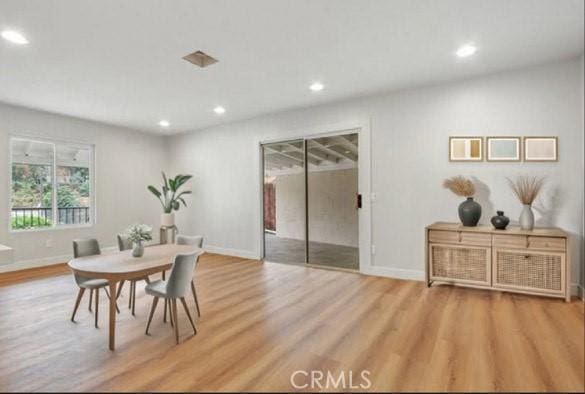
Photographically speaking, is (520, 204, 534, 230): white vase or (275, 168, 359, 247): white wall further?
(275, 168, 359, 247): white wall

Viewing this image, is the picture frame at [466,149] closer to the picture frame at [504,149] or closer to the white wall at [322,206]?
the picture frame at [504,149]

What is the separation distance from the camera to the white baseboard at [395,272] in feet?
13.9

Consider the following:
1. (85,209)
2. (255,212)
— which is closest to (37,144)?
(85,209)

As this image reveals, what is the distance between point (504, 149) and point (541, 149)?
36 centimetres

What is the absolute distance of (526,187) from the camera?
11.9 ft

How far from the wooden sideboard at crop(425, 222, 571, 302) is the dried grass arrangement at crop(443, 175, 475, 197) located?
421 mm

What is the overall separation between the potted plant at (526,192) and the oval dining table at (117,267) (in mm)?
3898

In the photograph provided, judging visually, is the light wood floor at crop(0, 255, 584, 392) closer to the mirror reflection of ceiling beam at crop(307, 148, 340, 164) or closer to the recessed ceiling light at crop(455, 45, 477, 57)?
the mirror reflection of ceiling beam at crop(307, 148, 340, 164)

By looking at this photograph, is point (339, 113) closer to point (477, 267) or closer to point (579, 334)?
point (477, 267)

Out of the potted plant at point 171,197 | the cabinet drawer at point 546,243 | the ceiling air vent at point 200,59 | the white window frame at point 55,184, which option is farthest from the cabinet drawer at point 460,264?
the white window frame at point 55,184

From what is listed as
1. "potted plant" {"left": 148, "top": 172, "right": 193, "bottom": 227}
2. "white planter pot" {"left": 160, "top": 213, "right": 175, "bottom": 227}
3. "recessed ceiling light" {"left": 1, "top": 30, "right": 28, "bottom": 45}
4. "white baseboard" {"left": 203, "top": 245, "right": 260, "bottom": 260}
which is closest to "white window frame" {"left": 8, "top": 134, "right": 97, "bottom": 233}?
"potted plant" {"left": 148, "top": 172, "right": 193, "bottom": 227}

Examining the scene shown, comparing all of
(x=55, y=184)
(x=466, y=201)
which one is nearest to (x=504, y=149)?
(x=466, y=201)

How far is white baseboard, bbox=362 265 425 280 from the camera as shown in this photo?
4242 millimetres

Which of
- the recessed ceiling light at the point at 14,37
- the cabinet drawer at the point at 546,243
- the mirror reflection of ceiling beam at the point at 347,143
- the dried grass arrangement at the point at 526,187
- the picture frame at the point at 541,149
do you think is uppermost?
the recessed ceiling light at the point at 14,37
